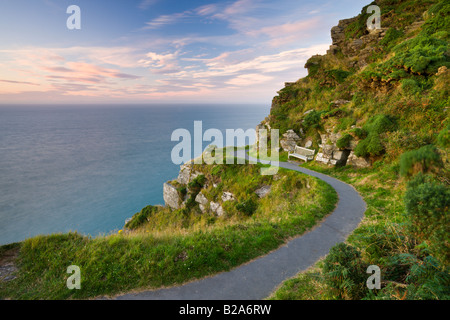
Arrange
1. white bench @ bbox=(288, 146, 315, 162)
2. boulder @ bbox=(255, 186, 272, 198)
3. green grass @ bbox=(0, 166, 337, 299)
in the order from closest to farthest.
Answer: green grass @ bbox=(0, 166, 337, 299)
boulder @ bbox=(255, 186, 272, 198)
white bench @ bbox=(288, 146, 315, 162)

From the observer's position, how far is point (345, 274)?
166 inches

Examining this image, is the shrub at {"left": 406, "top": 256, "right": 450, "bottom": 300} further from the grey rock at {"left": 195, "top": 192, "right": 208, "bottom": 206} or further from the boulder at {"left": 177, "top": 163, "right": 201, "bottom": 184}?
the boulder at {"left": 177, "top": 163, "right": 201, "bottom": 184}

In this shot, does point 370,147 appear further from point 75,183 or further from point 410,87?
point 75,183

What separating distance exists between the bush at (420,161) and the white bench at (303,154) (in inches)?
622

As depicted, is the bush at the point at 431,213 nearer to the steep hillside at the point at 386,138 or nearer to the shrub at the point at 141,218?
the steep hillside at the point at 386,138

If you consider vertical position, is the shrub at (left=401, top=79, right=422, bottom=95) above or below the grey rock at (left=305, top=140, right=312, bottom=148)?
above

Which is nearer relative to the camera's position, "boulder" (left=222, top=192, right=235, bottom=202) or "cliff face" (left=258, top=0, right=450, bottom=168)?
"cliff face" (left=258, top=0, right=450, bottom=168)

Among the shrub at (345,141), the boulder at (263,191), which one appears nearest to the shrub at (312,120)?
the shrub at (345,141)

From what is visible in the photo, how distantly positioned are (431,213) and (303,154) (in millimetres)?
17388

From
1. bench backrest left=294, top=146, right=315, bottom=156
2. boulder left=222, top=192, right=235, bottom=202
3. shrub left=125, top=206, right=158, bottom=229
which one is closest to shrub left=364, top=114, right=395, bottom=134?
bench backrest left=294, top=146, right=315, bottom=156

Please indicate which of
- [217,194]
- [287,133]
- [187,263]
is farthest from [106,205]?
[187,263]

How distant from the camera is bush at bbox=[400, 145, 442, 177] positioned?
382 cm

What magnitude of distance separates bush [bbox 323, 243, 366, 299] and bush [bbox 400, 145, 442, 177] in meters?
2.22

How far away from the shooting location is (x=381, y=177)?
40.4 feet
